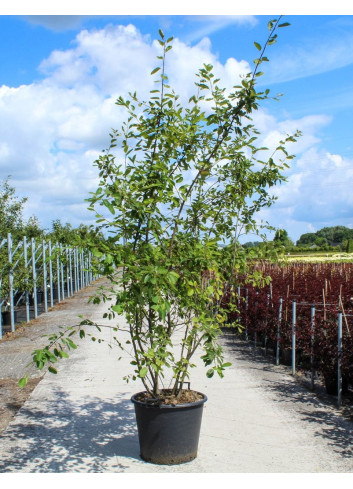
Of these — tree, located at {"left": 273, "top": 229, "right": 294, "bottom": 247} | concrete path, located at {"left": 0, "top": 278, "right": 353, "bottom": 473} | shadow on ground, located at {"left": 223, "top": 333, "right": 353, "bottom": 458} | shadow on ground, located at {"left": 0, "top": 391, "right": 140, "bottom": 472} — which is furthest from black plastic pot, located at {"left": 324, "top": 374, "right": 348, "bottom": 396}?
tree, located at {"left": 273, "top": 229, "right": 294, "bottom": 247}

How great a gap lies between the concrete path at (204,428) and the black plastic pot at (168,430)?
0.08 meters

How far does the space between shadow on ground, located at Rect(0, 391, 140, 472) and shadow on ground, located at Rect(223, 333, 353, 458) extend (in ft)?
5.71

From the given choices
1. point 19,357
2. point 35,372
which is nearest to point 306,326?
point 35,372

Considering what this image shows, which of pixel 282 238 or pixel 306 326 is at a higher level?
pixel 282 238

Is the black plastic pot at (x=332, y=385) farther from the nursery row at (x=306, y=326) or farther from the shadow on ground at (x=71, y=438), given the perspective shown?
the shadow on ground at (x=71, y=438)

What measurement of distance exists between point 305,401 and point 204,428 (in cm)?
162

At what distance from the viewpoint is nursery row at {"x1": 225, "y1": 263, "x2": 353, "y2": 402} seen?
20.3ft

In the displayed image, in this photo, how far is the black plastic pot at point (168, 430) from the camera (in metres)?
4.11

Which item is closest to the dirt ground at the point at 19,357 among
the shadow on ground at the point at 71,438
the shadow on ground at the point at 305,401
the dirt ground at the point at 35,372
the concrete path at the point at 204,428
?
the dirt ground at the point at 35,372

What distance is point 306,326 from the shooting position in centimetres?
704

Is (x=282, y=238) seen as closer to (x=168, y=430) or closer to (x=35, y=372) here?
(x=168, y=430)

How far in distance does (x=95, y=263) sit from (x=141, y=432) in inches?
56.1

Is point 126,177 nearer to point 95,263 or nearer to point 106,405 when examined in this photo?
point 95,263

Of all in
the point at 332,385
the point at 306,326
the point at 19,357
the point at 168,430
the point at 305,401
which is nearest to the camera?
the point at 168,430
